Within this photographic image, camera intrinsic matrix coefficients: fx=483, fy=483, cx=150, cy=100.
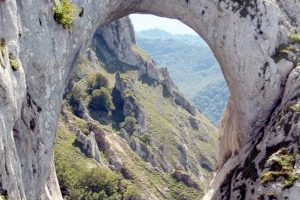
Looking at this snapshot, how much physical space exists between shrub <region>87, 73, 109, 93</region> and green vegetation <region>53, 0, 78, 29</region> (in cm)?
14859

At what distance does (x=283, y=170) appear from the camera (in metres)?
33.2

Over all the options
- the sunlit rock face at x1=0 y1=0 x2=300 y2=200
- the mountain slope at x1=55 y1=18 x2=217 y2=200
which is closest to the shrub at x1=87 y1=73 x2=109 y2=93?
the mountain slope at x1=55 y1=18 x2=217 y2=200

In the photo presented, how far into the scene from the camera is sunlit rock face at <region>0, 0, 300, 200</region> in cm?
2545

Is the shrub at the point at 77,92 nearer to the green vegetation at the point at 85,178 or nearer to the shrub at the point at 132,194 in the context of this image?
the green vegetation at the point at 85,178

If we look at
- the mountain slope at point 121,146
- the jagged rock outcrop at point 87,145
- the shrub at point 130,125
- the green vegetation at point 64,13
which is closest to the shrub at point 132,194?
the mountain slope at point 121,146

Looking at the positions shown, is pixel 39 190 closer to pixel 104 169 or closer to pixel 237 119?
pixel 237 119

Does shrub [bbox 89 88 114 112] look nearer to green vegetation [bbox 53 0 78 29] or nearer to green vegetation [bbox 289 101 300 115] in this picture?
green vegetation [bbox 289 101 300 115]

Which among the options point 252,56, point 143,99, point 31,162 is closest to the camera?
point 31,162

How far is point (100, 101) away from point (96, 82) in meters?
13.5

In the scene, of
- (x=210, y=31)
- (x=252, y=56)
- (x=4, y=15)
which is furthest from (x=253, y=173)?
(x=4, y=15)

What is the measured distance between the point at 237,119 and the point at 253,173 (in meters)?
6.86

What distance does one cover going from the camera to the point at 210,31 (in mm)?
41312

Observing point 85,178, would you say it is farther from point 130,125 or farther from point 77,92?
point 130,125

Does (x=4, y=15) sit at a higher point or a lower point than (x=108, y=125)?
higher
